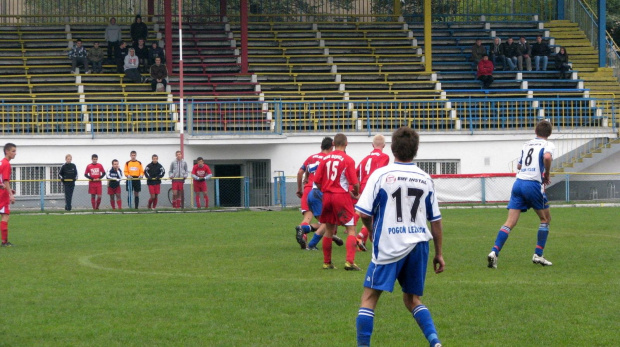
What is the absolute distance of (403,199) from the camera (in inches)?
296

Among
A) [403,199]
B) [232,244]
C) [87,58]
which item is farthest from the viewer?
[87,58]

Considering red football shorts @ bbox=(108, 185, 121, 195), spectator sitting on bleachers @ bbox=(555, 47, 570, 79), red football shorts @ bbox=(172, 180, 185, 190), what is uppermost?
spectator sitting on bleachers @ bbox=(555, 47, 570, 79)

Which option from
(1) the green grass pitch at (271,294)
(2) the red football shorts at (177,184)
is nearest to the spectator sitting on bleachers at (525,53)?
(2) the red football shorts at (177,184)

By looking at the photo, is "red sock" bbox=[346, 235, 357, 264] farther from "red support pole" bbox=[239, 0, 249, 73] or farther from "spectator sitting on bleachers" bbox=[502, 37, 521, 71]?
"spectator sitting on bleachers" bbox=[502, 37, 521, 71]

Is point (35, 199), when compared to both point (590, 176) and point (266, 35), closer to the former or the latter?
point (266, 35)

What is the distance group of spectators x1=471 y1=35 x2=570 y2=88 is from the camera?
3784cm

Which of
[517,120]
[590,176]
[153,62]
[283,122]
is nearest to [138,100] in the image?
[153,62]

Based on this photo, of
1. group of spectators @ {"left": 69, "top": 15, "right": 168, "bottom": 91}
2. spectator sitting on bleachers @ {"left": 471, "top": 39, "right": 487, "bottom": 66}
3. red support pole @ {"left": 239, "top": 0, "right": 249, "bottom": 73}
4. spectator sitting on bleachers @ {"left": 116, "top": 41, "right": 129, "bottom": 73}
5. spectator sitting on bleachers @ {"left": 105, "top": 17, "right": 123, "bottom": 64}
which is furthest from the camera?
spectator sitting on bleachers @ {"left": 471, "top": 39, "right": 487, "bottom": 66}

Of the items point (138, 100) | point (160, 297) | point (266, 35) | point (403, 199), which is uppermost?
point (266, 35)

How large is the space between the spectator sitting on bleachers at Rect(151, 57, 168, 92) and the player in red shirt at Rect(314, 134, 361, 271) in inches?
862

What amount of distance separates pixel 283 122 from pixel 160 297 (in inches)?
894

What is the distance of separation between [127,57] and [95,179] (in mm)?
7112

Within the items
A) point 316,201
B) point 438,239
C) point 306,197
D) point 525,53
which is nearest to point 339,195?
point 316,201

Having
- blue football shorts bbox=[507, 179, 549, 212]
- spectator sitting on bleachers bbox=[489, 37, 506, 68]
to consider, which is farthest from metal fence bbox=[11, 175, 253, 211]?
blue football shorts bbox=[507, 179, 549, 212]
